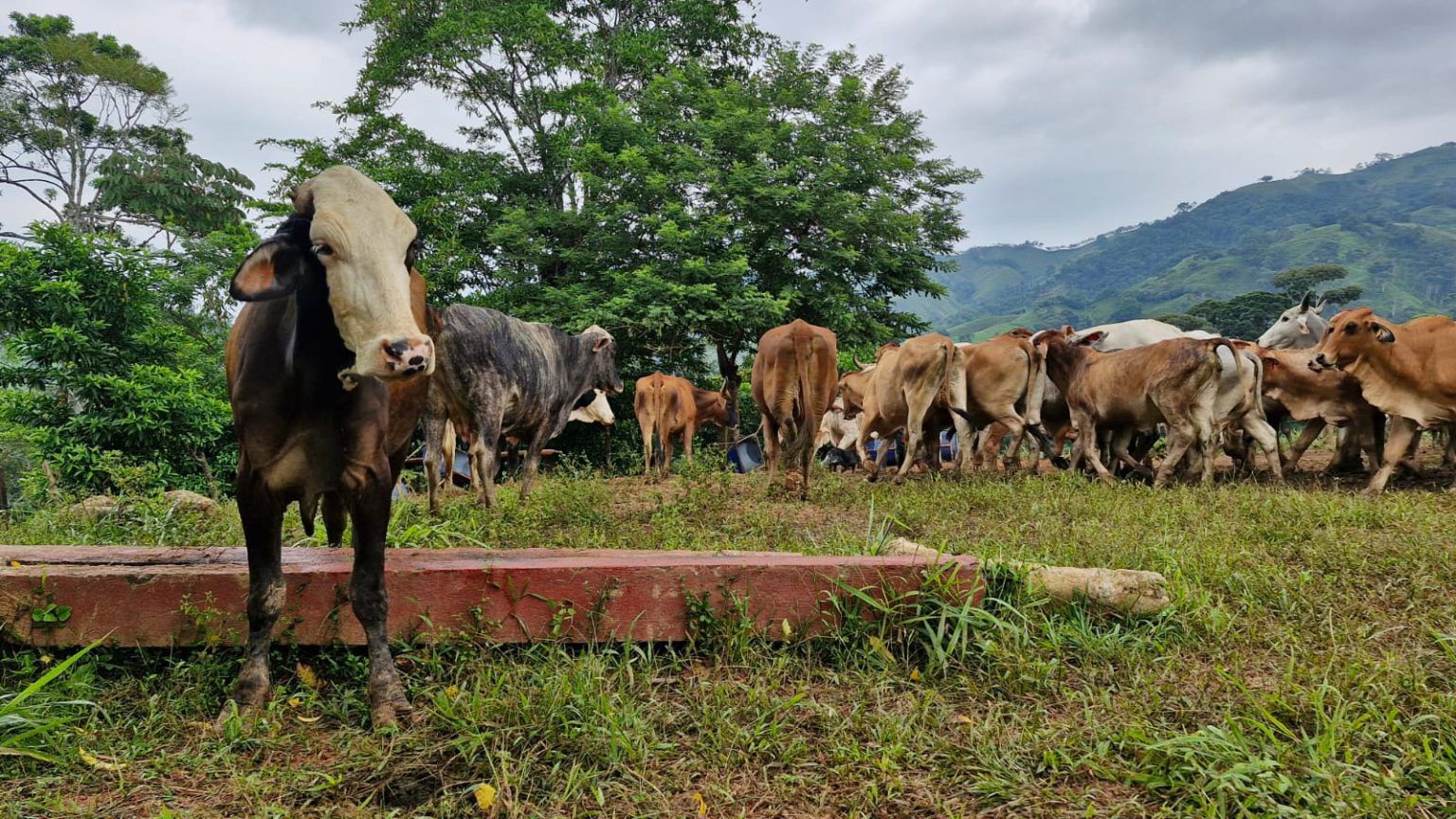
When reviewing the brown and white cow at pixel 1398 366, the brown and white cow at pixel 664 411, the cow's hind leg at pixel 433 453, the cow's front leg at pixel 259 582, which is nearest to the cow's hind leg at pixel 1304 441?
the brown and white cow at pixel 1398 366

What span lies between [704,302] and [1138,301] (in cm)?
9662

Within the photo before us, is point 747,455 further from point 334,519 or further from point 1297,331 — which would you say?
point 334,519

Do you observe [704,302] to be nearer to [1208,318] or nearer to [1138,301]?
[1208,318]

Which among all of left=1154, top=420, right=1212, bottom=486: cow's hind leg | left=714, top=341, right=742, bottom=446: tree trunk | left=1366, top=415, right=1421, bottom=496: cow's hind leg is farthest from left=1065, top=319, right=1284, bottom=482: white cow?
left=714, top=341, right=742, bottom=446: tree trunk

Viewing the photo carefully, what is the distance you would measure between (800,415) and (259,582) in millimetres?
5839

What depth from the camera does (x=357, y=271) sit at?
8.21 ft

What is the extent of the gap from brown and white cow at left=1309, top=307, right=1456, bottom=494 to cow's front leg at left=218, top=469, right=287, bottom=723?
30.4 feet

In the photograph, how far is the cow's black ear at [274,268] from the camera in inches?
101

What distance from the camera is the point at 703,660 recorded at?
3.28m

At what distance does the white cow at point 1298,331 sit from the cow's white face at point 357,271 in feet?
46.8

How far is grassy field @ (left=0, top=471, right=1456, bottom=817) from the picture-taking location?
2.31 m

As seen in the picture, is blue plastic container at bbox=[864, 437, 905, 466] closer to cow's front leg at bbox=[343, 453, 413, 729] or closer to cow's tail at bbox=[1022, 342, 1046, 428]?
cow's tail at bbox=[1022, 342, 1046, 428]

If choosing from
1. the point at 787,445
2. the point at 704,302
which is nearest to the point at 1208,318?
the point at 704,302

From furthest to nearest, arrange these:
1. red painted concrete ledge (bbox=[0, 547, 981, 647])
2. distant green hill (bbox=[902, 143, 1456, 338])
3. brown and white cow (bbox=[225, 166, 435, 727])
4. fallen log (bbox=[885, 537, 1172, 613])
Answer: distant green hill (bbox=[902, 143, 1456, 338]) → fallen log (bbox=[885, 537, 1172, 613]) → red painted concrete ledge (bbox=[0, 547, 981, 647]) → brown and white cow (bbox=[225, 166, 435, 727])
